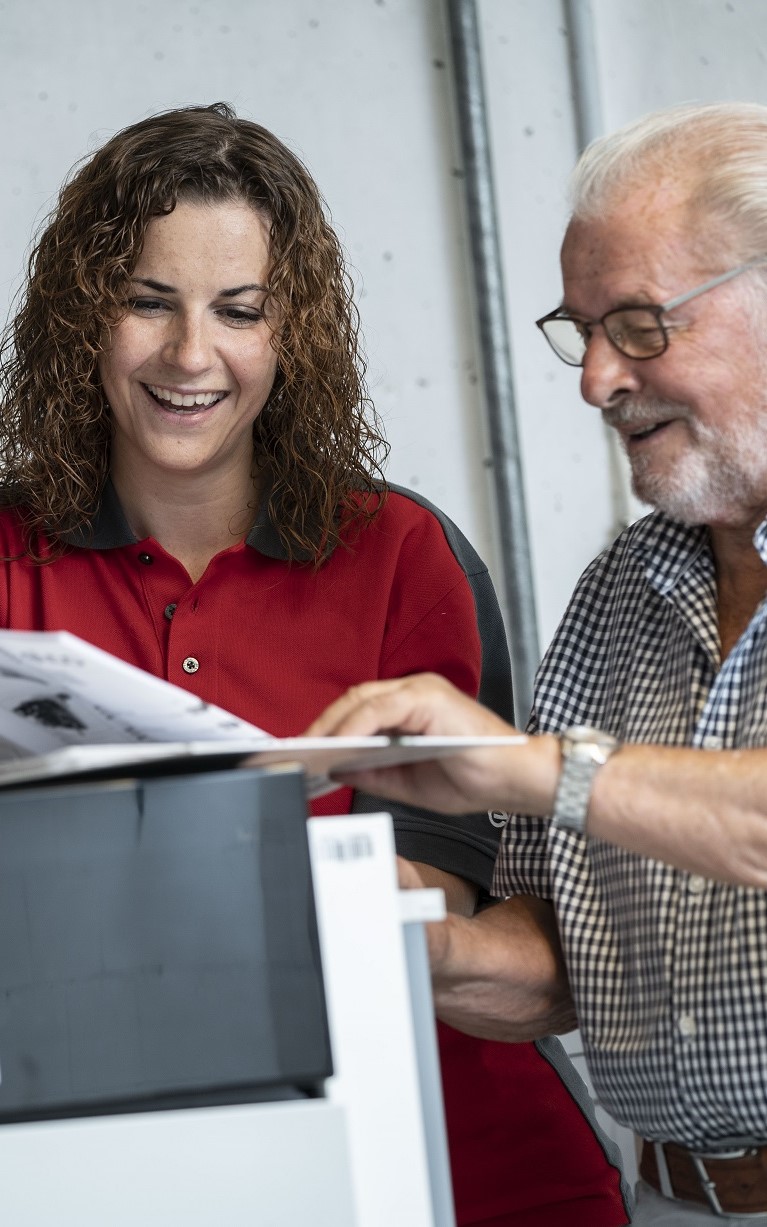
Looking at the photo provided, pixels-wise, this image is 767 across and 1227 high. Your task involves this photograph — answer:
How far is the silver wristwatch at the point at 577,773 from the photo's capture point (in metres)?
0.96

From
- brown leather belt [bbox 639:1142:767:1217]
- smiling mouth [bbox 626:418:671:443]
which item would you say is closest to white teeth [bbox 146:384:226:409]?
smiling mouth [bbox 626:418:671:443]

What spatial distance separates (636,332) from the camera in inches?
45.7

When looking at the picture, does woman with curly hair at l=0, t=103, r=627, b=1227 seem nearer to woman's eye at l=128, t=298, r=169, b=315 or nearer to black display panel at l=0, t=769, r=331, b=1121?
woman's eye at l=128, t=298, r=169, b=315

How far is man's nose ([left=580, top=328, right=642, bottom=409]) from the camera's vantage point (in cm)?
117

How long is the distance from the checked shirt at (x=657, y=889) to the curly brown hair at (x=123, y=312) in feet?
1.19

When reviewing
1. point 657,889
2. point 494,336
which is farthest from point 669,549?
point 494,336

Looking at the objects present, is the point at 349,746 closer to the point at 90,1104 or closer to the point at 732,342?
the point at 90,1104

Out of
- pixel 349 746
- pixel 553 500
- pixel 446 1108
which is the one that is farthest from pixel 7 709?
pixel 553 500

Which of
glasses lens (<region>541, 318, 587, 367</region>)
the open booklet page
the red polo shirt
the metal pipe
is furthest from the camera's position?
the metal pipe

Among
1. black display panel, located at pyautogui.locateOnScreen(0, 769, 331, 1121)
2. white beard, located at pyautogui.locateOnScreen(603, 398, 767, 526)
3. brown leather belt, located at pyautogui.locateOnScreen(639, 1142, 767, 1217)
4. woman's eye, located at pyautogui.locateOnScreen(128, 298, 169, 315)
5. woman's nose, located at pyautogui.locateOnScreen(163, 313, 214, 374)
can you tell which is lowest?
brown leather belt, located at pyautogui.locateOnScreen(639, 1142, 767, 1217)

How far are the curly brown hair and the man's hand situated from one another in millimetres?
585

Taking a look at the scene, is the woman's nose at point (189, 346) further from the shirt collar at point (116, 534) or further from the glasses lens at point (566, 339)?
the glasses lens at point (566, 339)

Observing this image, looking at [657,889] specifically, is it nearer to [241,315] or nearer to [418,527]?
[418,527]

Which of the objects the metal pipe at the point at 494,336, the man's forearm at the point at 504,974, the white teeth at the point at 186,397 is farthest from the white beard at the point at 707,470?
the metal pipe at the point at 494,336
